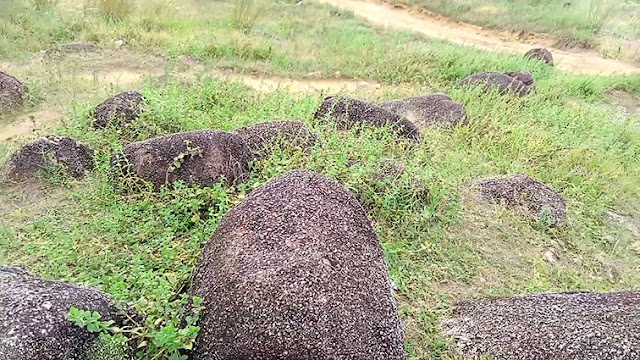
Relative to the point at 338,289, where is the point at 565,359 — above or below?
below

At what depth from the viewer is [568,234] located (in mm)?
4246

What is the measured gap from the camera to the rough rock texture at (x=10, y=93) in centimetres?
525

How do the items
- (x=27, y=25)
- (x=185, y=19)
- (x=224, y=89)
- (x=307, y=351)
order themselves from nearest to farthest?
(x=307, y=351)
(x=224, y=89)
(x=27, y=25)
(x=185, y=19)

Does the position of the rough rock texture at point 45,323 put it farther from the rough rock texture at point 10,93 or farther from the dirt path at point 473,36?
the dirt path at point 473,36

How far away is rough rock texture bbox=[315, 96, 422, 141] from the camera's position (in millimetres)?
5051

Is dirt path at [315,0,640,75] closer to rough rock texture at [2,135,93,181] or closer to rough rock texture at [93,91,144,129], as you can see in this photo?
rough rock texture at [93,91,144,129]

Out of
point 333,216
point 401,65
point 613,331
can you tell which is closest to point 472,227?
point 613,331

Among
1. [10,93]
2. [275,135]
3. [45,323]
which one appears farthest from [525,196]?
[10,93]

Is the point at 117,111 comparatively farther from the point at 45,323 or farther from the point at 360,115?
the point at 45,323

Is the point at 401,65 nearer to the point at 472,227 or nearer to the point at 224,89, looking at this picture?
the point at 224,89

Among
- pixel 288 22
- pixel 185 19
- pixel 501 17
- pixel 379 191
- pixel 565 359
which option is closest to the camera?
pixel 565 359

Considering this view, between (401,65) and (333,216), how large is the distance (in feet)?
20.3

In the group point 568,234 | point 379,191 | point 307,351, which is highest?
point 307,351

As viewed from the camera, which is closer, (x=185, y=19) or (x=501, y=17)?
(x=185, y=19)
